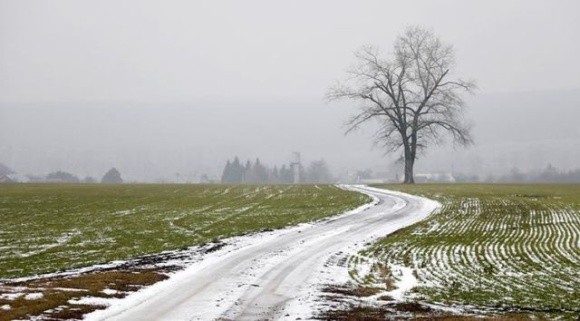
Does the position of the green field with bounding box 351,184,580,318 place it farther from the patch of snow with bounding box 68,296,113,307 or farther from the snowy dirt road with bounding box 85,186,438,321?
the patch of snow with bounding box 68,296,113,307

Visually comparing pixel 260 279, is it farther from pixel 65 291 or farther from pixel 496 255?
pixel 496 255

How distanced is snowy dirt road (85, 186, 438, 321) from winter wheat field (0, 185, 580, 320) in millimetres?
61

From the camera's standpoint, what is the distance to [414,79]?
233 feet

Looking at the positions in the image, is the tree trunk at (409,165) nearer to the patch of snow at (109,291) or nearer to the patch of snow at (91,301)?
the patch of snow at (109,291)

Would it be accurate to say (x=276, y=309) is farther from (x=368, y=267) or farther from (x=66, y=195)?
(x=66, y=195)

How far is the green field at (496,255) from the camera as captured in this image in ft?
55.9

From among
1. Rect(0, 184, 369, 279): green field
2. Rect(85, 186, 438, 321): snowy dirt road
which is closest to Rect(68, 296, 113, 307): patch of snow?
Rect(85, 186, 438, 321): snowy dirt road

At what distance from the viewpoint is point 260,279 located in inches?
770

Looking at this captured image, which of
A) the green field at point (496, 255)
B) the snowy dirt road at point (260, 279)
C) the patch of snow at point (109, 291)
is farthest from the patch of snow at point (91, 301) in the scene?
the green field at point (496, 255)

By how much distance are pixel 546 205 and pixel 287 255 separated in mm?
24821

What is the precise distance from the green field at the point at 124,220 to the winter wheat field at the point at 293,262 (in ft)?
0.43


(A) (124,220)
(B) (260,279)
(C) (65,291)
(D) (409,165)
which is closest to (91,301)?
(C) (65,291)

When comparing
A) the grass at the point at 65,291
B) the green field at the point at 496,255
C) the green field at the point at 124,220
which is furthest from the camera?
the green field at the point at 124,220

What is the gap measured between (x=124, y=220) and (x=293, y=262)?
16.7m
